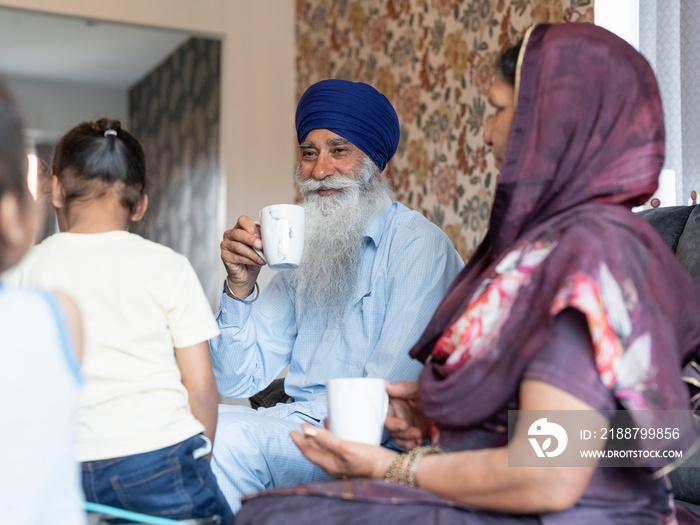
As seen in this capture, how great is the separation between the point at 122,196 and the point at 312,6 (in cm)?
387

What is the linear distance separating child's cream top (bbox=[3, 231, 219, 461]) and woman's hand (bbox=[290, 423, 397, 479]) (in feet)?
0.68

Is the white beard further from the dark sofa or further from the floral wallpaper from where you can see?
the floral wallpaper

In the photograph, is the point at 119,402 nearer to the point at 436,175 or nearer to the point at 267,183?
the point at 436,175

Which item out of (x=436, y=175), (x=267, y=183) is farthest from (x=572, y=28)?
(x=267, y=183)

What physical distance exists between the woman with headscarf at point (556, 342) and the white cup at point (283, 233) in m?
0.42

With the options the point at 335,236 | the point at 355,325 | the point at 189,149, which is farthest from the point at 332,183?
the point at 189,149

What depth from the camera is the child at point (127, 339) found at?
1124 mm

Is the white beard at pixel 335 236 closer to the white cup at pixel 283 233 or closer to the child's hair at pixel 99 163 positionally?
the white cup at pixel 283 233

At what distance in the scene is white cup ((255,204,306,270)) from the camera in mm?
1538

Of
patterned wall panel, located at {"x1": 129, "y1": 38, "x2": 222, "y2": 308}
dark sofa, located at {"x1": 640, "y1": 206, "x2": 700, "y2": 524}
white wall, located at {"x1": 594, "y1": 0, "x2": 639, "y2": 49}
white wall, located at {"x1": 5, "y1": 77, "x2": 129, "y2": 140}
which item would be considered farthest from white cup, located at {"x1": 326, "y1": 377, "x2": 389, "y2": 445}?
white wall, located at {"x1": 5, "y1": 77, "x2": 129, "y2": 140}

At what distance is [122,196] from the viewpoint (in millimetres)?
1253

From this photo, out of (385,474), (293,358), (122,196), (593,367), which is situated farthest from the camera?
(293,358)

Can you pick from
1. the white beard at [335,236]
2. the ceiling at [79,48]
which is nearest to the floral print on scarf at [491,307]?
the white beard at [335,236]

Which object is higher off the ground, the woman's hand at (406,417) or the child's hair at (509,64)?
the child's hair at (509,64)
